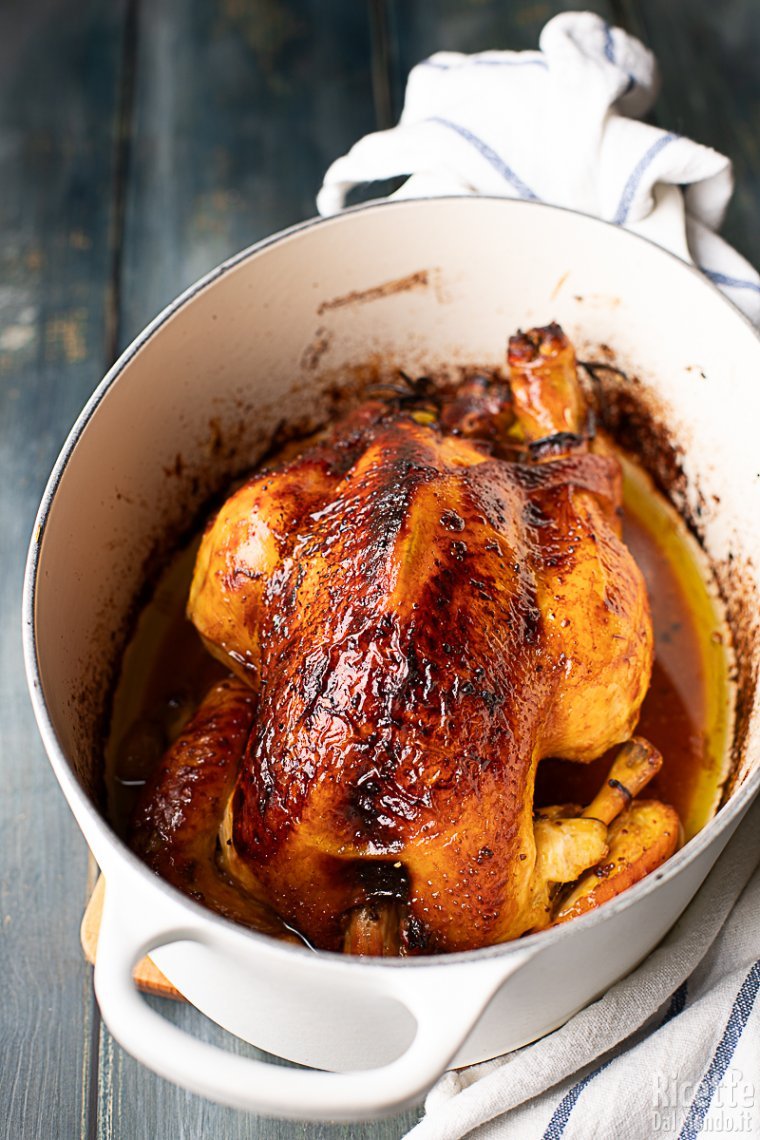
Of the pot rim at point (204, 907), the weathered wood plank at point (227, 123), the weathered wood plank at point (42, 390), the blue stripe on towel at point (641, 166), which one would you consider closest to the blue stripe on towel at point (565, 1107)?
the pot rim at point (204, 907)

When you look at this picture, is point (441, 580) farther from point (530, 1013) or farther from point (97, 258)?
point (97, 258)

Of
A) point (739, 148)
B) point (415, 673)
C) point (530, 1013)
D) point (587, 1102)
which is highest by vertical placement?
point (739, 148)

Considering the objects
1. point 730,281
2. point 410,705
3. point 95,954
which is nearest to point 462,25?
point 730,281

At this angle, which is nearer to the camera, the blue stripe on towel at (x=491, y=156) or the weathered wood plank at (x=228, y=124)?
the blue stripe on towel at (x=491, y=156)

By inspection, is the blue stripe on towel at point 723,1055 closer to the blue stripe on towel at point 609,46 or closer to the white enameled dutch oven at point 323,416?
the white enameled dutch oven at point 323,416

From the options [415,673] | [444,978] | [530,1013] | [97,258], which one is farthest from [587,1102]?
[97,258]

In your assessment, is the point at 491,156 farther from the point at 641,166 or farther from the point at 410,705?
the point at 410,705
